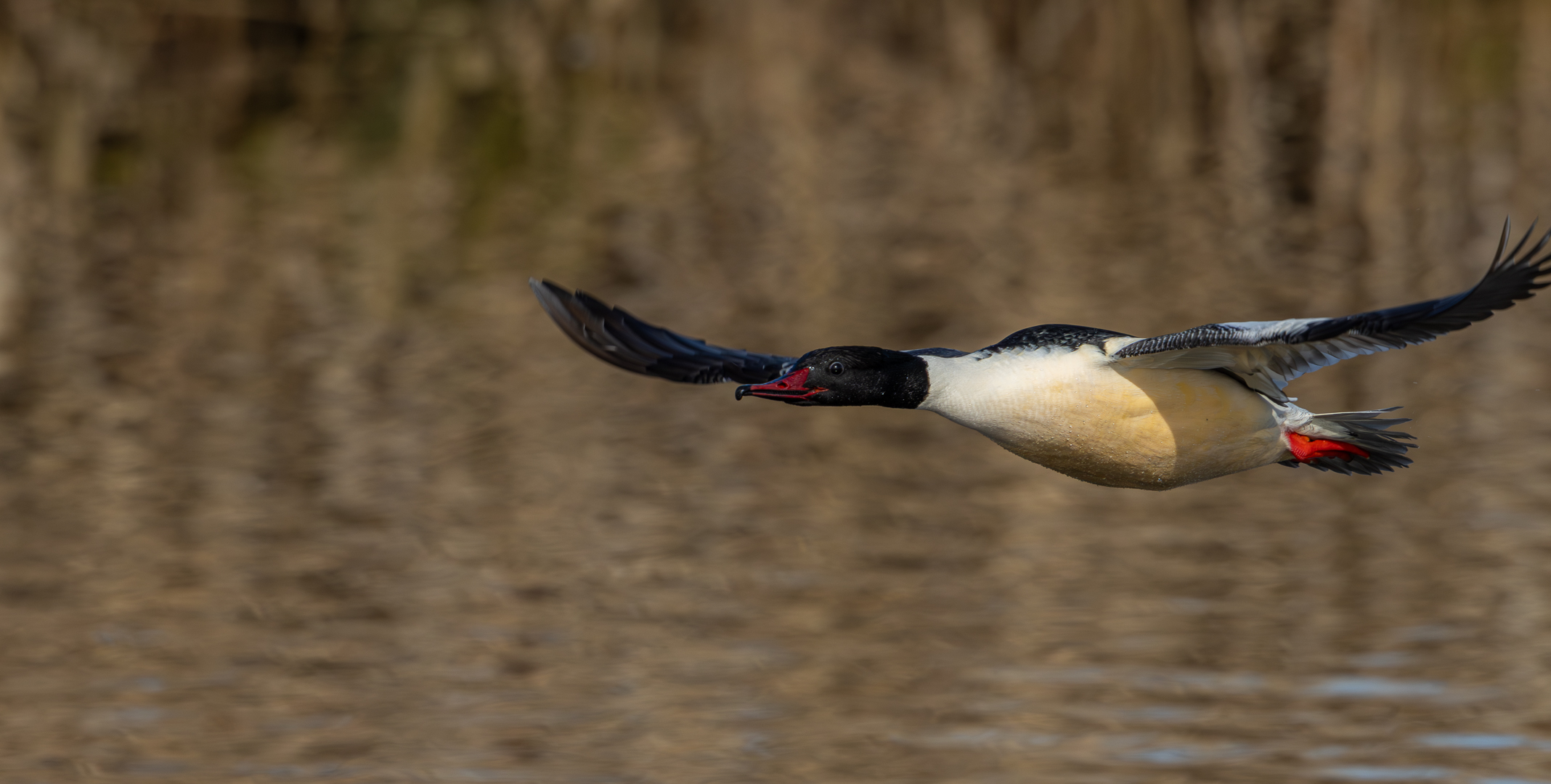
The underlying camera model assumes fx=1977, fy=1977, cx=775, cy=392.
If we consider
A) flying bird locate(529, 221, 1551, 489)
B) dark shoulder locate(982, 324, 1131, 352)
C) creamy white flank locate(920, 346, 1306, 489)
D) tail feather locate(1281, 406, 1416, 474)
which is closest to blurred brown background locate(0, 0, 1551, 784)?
tail feather locate(1281, 406, 1416, 474)

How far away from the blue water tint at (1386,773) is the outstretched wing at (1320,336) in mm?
2704

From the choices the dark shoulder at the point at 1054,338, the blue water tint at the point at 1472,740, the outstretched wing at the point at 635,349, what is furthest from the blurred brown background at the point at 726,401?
the dark shoulder at the point at 1054,338

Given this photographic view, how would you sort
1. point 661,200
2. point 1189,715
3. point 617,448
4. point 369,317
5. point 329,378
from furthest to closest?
1. point 661,200
2. point 369,317
3. point 329,378
4. point 617,448
5. point 1189,715

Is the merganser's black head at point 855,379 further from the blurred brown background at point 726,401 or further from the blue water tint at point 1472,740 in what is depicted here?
the blue water tint at point 1472,740

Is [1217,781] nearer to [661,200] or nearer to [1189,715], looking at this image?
[1189,715]

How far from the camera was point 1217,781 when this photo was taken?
937cm

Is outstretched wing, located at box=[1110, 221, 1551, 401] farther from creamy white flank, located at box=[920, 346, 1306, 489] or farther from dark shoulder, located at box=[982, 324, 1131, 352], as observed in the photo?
dark shoulder, located at box=[982, 324, 1131, 352]

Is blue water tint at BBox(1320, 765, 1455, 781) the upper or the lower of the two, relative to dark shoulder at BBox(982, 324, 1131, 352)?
lower

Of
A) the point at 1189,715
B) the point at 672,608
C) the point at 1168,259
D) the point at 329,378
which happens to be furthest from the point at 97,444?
the point at 1168,259

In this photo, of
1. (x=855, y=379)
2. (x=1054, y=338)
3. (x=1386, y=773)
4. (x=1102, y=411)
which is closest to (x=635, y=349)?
(x=855, y=379)

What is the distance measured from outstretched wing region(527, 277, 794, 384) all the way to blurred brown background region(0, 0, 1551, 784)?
243cm

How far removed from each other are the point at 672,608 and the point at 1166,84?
1476 cm

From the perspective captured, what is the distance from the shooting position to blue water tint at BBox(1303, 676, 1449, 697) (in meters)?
10.1

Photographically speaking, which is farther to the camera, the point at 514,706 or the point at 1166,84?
the point at 1166,84
